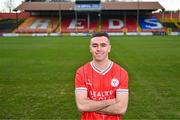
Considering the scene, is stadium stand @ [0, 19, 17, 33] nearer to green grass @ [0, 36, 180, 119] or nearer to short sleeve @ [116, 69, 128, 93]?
green grass @ [0, 36, 180, 119]

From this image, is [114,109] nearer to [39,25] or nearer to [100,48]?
[100,48]

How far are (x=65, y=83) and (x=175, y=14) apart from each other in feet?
253

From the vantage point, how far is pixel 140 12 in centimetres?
8569

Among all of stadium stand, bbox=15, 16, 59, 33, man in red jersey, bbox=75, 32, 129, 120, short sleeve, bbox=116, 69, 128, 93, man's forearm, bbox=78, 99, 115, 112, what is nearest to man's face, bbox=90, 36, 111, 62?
man in red jersey, bbox=75, 32, 129, 120

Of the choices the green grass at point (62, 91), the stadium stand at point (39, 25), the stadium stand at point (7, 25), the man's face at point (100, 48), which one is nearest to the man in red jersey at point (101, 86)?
the man's face at point (100, 48)

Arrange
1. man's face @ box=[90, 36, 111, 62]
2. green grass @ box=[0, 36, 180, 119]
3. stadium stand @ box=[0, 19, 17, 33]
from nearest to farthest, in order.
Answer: man's face @ box=[90, 36, 111, 62]
green grass @ box=[0, 36, 180, 119]
stadium stand @ box=[0, 19, 17, 33]

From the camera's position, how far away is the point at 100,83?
4.29 m

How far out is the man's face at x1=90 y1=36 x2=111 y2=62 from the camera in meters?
4.27

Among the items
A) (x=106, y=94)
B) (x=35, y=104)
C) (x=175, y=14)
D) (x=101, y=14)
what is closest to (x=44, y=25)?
(x=101, y=14)

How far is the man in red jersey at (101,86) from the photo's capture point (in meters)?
4.29

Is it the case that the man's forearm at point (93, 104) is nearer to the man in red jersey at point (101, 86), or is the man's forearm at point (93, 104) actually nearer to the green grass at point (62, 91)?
the man in red jersey at point (101, 86)

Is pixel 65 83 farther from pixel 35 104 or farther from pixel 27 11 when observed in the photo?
pixel 27 11

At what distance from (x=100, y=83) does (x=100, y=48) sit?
1.18 feet

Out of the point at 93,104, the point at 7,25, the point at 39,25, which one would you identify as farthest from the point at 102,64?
the point at 7,25
